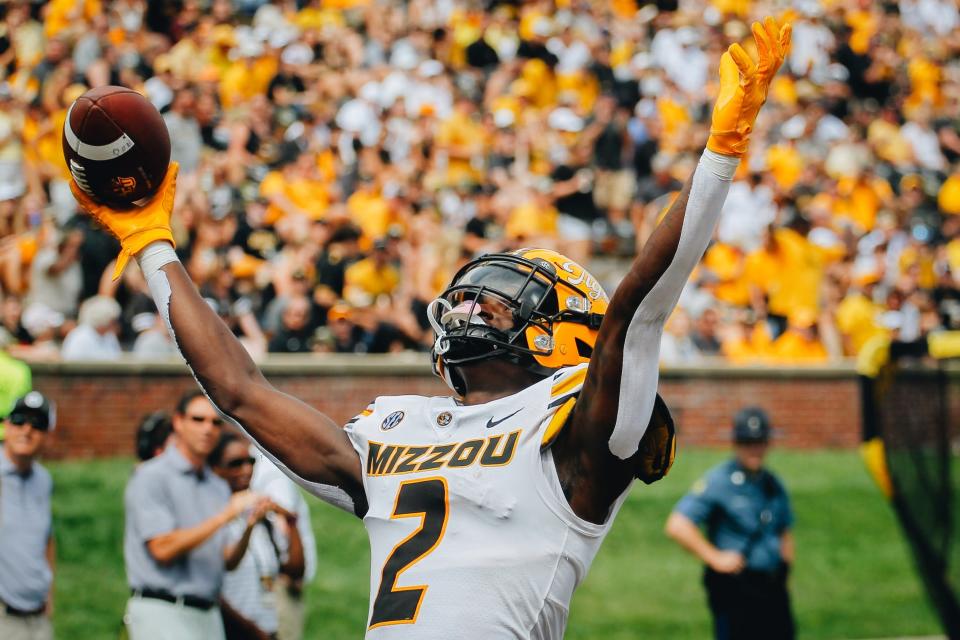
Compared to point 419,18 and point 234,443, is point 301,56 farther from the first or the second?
point 234,443

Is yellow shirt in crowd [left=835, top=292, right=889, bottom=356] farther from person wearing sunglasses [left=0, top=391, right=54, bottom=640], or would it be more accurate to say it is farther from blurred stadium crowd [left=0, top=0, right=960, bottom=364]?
person wearing sunglasses [left=0, top=391, right=54, bottom=640]

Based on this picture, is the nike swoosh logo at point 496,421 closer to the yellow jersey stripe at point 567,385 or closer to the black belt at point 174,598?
the yellow jersey stripe at point 567,385

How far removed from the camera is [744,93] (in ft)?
9.14

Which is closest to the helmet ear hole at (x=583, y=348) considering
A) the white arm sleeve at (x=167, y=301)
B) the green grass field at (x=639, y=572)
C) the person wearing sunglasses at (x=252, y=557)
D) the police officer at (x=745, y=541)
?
the white arm sleeve at (x=167, y=301)

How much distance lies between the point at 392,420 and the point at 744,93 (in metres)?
1.19

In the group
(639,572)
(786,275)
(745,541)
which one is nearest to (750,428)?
(745,541)

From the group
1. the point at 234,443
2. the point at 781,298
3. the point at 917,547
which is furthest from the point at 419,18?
the point at 234,443

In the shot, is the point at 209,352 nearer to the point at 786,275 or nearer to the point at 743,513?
the point at 743,513

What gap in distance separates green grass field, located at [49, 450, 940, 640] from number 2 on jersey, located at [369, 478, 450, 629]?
6875mm

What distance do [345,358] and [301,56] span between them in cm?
513

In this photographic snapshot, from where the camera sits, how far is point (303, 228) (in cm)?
1340

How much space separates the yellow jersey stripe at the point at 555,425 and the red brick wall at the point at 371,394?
886 centimetres

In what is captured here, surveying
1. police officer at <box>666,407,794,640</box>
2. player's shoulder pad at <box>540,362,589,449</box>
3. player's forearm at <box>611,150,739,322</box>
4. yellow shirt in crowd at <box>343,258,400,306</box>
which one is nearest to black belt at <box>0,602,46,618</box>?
police officer at <box>666,407,794,640</box>

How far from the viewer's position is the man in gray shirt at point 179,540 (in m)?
6.42
